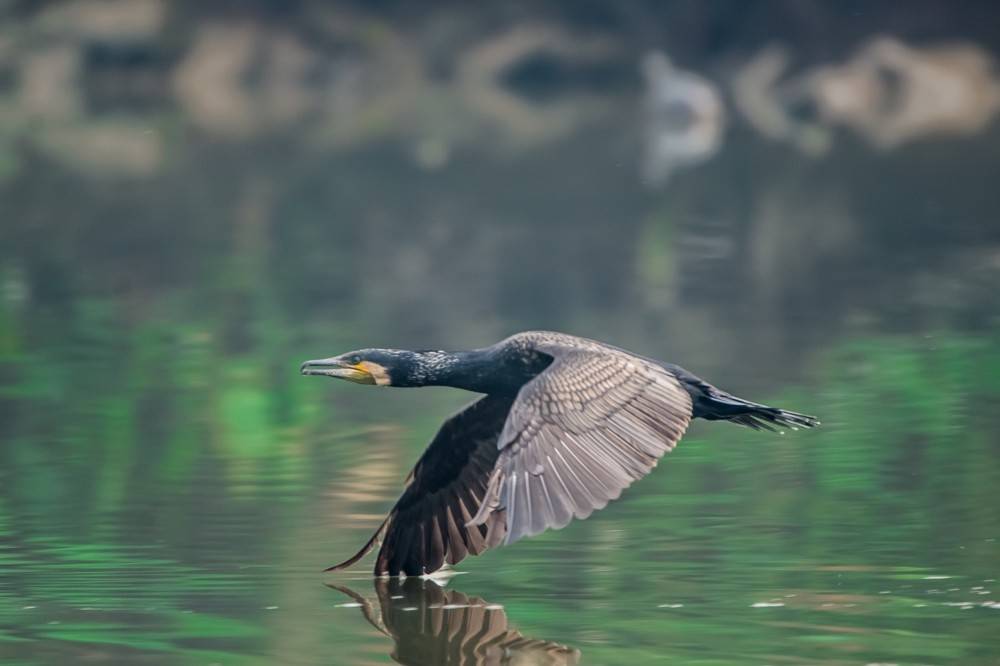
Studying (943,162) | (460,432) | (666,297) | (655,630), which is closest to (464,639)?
(655,630)

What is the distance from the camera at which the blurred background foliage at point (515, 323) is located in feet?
25.1

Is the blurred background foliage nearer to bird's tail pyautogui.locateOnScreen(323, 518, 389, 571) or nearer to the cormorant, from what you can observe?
bird's tail pyautogui.locateOnScreen(323, 518, 389, 571)

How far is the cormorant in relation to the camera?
694 cm

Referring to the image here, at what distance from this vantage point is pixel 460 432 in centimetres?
845

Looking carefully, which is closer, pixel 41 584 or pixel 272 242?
pixel 41 584

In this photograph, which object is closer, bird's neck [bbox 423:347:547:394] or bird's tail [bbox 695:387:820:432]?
bird's tail [bbox 695:387:820:432]

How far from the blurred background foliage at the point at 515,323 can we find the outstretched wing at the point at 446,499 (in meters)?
0.23

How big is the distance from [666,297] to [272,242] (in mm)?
6396

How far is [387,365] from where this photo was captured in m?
8.71

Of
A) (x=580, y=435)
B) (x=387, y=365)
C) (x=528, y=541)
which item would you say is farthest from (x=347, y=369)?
(x=580, y=435)

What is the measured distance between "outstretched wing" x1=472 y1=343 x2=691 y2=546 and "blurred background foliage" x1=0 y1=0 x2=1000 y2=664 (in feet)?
1.96

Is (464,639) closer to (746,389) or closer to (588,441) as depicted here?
→ (588,441)

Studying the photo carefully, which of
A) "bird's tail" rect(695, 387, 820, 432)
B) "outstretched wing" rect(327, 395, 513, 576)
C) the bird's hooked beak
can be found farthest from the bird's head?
"bird's tail" rect(695, 387, 820, 432)

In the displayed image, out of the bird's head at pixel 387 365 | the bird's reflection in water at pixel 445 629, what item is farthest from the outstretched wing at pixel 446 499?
the bird's head at pixel 387 365
